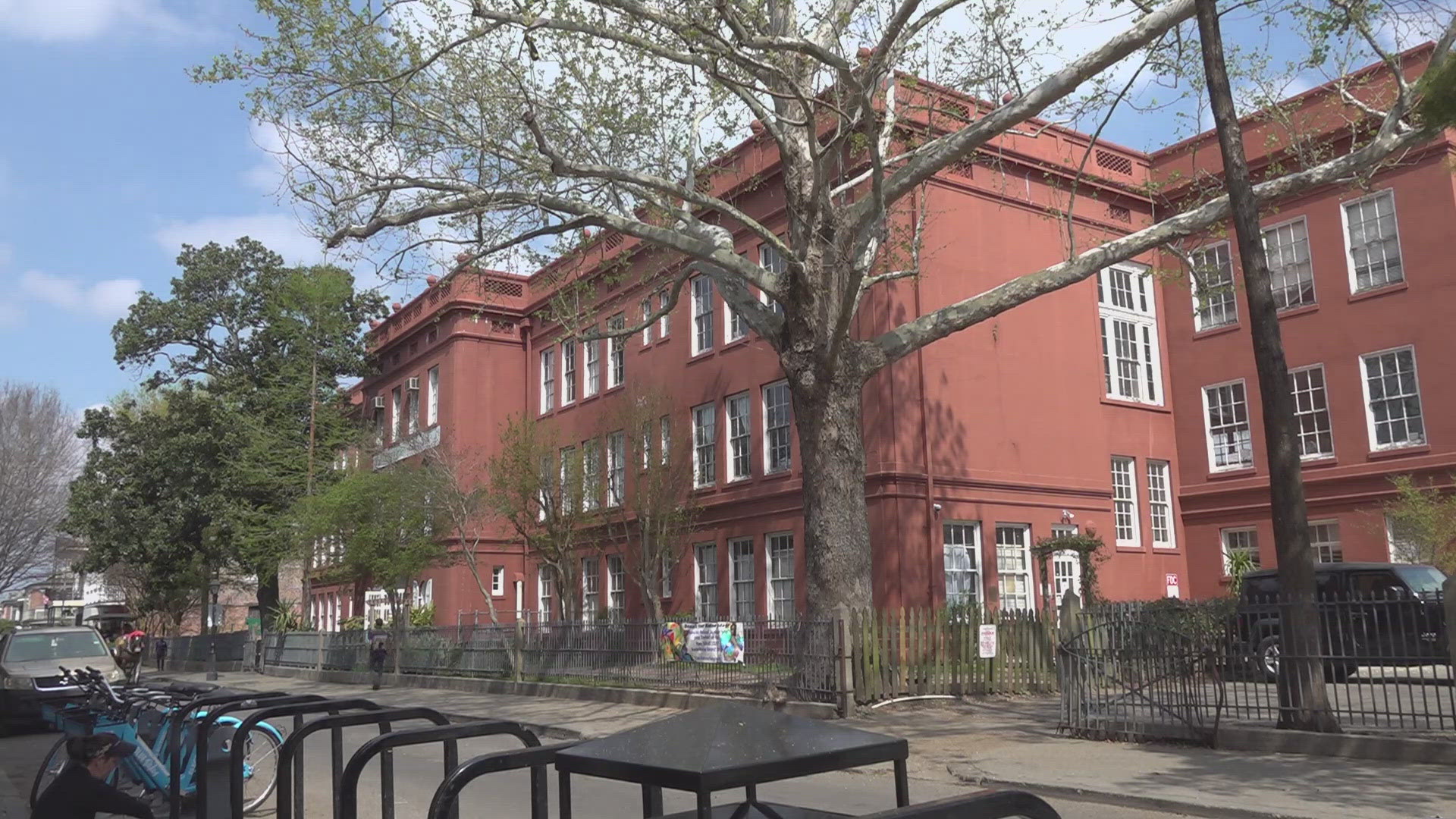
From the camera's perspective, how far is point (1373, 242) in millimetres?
24891

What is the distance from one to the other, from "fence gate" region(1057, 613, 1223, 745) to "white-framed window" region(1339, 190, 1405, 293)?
14.8 m

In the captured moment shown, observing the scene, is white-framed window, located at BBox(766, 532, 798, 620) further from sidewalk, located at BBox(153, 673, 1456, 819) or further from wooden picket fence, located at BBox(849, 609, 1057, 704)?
sidewalk, located at BBox(153, 673, 1456, 819)

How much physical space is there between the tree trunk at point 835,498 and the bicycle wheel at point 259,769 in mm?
8087

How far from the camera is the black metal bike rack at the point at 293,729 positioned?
5.51 metres

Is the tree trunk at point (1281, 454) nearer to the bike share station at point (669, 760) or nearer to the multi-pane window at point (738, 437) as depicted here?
the bike share station at point (669, 760)

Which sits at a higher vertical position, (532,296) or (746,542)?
(532,296)

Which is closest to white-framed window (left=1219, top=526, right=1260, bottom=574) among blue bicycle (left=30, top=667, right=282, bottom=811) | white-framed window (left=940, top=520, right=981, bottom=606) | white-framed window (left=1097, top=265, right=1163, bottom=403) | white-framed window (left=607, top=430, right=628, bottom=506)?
white-framed window (left=1097, top=265, right=1163, bottom=403)

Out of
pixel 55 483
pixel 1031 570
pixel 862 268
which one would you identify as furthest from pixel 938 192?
pixel 55 483

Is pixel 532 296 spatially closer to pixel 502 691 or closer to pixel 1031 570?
pixel 502 691

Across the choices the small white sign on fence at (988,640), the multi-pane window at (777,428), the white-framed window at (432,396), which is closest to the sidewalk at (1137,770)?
the small white sign on fence at (988,640)

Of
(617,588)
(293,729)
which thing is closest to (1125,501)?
(617,588)

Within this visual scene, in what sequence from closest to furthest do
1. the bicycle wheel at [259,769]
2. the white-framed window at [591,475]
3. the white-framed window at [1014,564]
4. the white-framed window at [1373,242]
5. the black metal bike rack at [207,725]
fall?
the black metal bike rack at [207,725], the bicycle wheel at [259,769], the white-framed window at [1373,242], the white-framed window at [1014,564], the white-framed window at [591,475]

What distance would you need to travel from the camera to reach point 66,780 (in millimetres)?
6094

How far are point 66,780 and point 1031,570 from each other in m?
21.8
